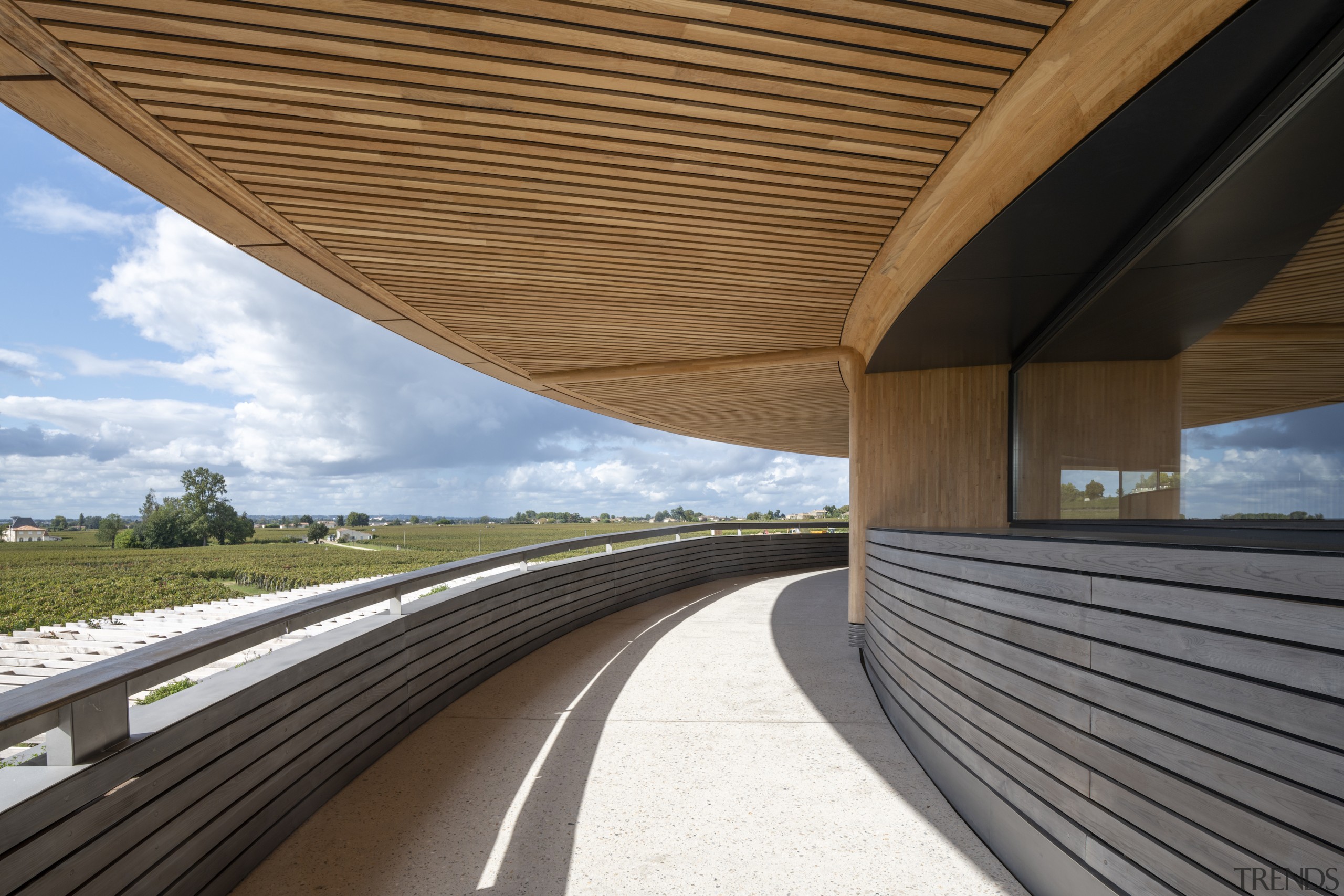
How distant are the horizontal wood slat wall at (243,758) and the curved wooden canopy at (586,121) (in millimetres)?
2510

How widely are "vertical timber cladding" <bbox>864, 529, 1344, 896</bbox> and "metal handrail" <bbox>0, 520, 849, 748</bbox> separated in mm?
3004

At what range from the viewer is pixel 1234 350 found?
3.17 meters

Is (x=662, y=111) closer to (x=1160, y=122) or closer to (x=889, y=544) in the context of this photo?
(x=1160, y=122)

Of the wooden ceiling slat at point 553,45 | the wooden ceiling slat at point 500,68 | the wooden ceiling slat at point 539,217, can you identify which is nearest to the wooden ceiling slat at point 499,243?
the wooden ceiling slat at point 539,217

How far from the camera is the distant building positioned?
331cm

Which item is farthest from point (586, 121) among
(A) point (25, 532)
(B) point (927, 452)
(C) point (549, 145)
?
(B) point (927, 452)

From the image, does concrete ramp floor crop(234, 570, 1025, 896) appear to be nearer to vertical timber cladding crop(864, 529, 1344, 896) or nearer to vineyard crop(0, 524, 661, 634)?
vertical timber cladding crop(864, 529, 1344, 896)

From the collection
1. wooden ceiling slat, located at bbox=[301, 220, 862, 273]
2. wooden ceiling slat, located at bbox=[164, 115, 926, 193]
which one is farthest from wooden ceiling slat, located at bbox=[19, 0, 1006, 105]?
wooden ceiling slat, located at bbox=[301, 220, 862, 273]

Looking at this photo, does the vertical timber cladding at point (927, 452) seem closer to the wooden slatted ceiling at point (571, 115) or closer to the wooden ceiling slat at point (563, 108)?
the wooden slatted ceiling at point (571, 115)

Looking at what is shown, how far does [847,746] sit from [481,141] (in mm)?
4059

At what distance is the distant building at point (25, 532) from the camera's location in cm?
331

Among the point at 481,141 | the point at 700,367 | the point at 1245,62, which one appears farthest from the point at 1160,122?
the point at 700,367

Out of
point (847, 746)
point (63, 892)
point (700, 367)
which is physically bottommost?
point (847, 746)

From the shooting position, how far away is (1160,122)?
8.42 feet
